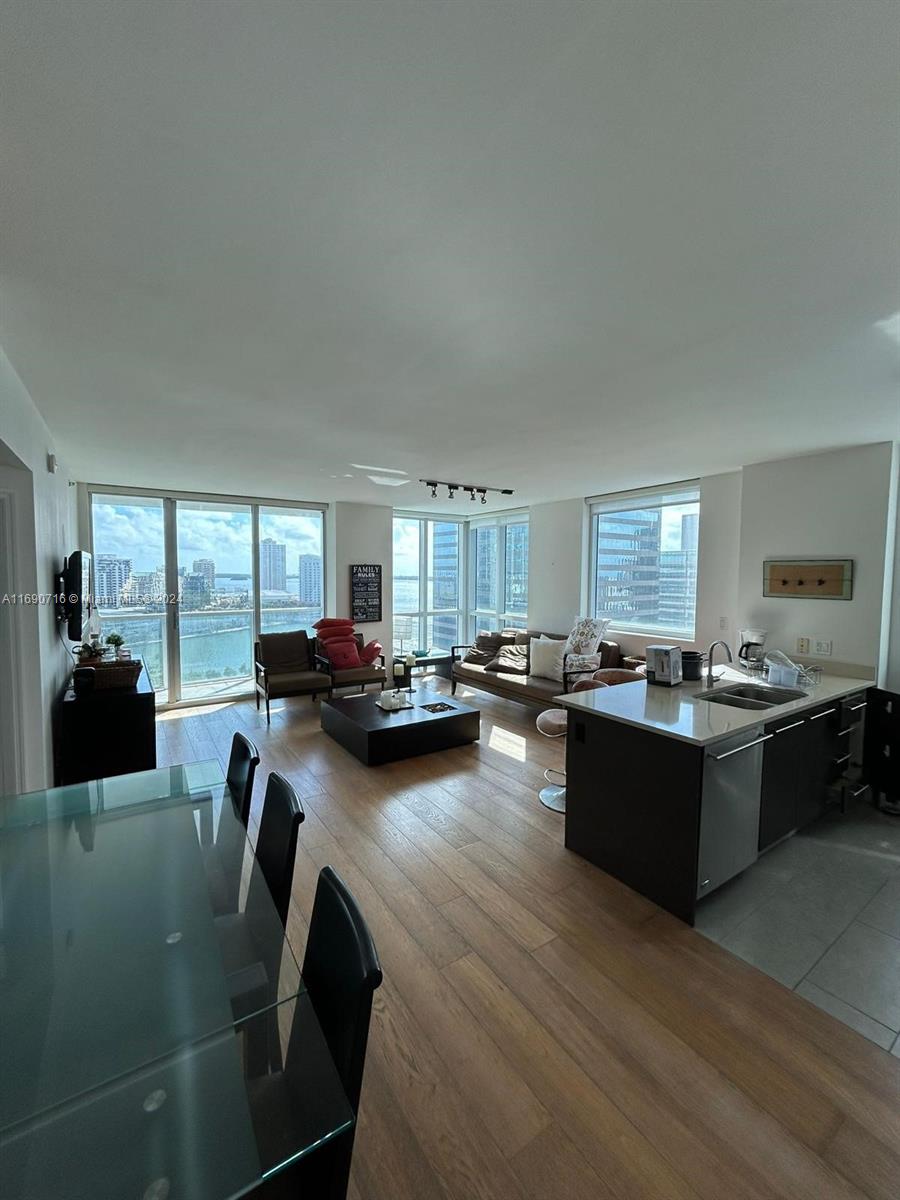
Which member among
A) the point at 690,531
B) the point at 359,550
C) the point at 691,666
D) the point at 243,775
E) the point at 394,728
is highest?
the point at 690,531

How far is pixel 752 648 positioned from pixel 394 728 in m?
3.00

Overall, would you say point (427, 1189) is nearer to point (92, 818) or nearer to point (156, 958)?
point (156, 958)

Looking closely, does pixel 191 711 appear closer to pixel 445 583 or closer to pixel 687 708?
pixel 445 583

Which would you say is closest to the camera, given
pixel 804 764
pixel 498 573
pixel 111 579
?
pixel 804 764

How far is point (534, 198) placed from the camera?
4.00ft

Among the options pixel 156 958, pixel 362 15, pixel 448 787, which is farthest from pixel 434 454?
pixel 156 958

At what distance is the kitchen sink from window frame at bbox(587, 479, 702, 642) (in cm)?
203

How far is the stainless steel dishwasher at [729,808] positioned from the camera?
2188 millimetres

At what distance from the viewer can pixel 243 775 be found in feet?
6.55

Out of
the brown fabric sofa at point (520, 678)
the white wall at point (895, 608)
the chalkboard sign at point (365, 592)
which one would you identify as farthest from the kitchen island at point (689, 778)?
the chalkboard sign at point (365, 592)

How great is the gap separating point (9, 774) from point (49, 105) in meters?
2.88

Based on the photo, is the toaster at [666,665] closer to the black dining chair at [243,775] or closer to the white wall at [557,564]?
the black dining chair at [243,775]

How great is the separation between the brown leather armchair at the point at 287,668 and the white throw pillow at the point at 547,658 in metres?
2.41

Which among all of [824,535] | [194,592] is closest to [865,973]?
[824,535]
